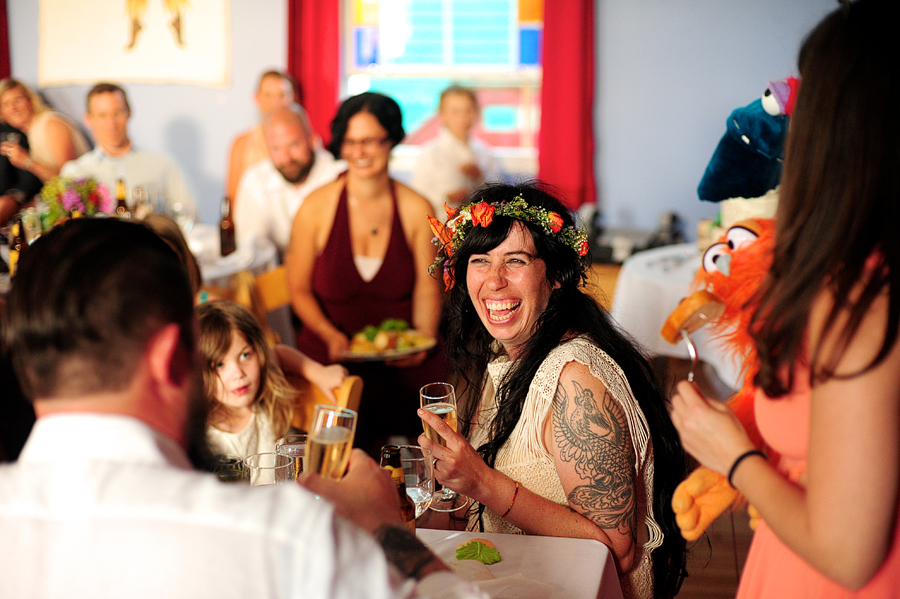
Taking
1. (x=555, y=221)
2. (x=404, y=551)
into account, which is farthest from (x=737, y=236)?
(x=404, y=551)

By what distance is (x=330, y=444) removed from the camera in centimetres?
118

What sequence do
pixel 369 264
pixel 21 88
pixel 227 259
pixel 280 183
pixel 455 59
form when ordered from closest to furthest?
1. pixel 369 264
2. pixel 227 259
3. pixel 280 183
4. pixel 21 88
5. pixel 455 59

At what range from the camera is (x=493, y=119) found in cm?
717

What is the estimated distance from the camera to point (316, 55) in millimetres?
7129

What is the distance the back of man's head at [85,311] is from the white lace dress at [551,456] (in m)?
1.06

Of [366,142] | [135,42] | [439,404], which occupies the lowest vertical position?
[439,404]

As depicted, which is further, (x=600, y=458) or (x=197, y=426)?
(x=600, y=458)

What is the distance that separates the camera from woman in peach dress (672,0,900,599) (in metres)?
0.91

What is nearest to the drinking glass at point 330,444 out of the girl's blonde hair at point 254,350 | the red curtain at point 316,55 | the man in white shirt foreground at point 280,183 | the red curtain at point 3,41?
the girl's blonde hair at point 254,350

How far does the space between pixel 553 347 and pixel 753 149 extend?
1.11 m

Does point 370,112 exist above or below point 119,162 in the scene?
above

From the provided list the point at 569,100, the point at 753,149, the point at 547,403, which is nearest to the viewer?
the point at 547,403

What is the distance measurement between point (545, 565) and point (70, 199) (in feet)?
11.4

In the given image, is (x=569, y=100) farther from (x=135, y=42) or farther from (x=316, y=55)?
(x=135, y=42)
